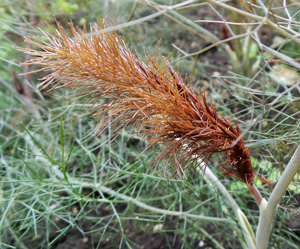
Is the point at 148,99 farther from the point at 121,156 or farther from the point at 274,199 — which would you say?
the point at 121,156

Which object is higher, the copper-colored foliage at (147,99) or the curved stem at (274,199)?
the copper-colored foliage at (147,99)

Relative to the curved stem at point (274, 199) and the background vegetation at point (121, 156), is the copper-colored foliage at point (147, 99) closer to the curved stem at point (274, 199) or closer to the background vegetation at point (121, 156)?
Result: the curved stem at point (274, 199)

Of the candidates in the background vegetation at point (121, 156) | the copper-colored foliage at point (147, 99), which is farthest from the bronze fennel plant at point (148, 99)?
the background vegetation at point (121, 156)

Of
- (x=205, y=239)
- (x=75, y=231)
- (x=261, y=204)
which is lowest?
(x=205, y=239)

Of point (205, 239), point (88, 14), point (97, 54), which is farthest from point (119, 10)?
point (97, 54)

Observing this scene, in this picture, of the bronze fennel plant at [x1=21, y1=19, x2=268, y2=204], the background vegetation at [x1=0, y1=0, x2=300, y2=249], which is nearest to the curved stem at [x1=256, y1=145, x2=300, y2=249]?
the bronze fennel plant at [x1=21, y1=19, x2=268, y2=204]

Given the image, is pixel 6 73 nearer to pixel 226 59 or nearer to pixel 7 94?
pixel 7 94

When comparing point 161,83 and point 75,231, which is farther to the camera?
point 75,231

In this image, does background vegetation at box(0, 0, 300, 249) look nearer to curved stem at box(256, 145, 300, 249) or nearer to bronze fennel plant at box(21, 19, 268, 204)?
curved stem at box(256, 145, 300, 249)
